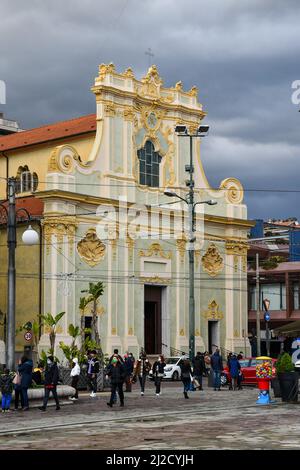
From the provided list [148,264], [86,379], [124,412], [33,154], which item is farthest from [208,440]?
[33,154]

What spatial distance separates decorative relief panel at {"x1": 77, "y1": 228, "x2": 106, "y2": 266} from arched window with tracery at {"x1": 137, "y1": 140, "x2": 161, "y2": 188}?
6.11 m

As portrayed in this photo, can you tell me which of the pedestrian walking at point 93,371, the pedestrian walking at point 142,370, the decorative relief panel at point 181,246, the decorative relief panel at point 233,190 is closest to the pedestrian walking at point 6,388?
the pedestrian walking at point 93,371

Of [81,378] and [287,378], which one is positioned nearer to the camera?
[287,378]

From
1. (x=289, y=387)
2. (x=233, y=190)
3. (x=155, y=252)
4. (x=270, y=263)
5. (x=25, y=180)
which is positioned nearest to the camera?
(x=289, y=387)

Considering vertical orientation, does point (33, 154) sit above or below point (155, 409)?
above

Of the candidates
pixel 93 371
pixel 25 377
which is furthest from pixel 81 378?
pixel 25 377

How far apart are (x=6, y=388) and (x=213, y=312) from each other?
126 ft

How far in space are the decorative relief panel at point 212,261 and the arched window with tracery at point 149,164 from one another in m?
6.08

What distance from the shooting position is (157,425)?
2255 cm

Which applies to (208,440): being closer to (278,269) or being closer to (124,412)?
(124,412)

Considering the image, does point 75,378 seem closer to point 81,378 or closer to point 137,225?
point 81,378

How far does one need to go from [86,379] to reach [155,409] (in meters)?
11.1

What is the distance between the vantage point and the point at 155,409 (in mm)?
28344

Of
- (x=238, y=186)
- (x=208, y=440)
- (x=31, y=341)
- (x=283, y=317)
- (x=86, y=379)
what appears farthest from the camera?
(x=283, y=317)
